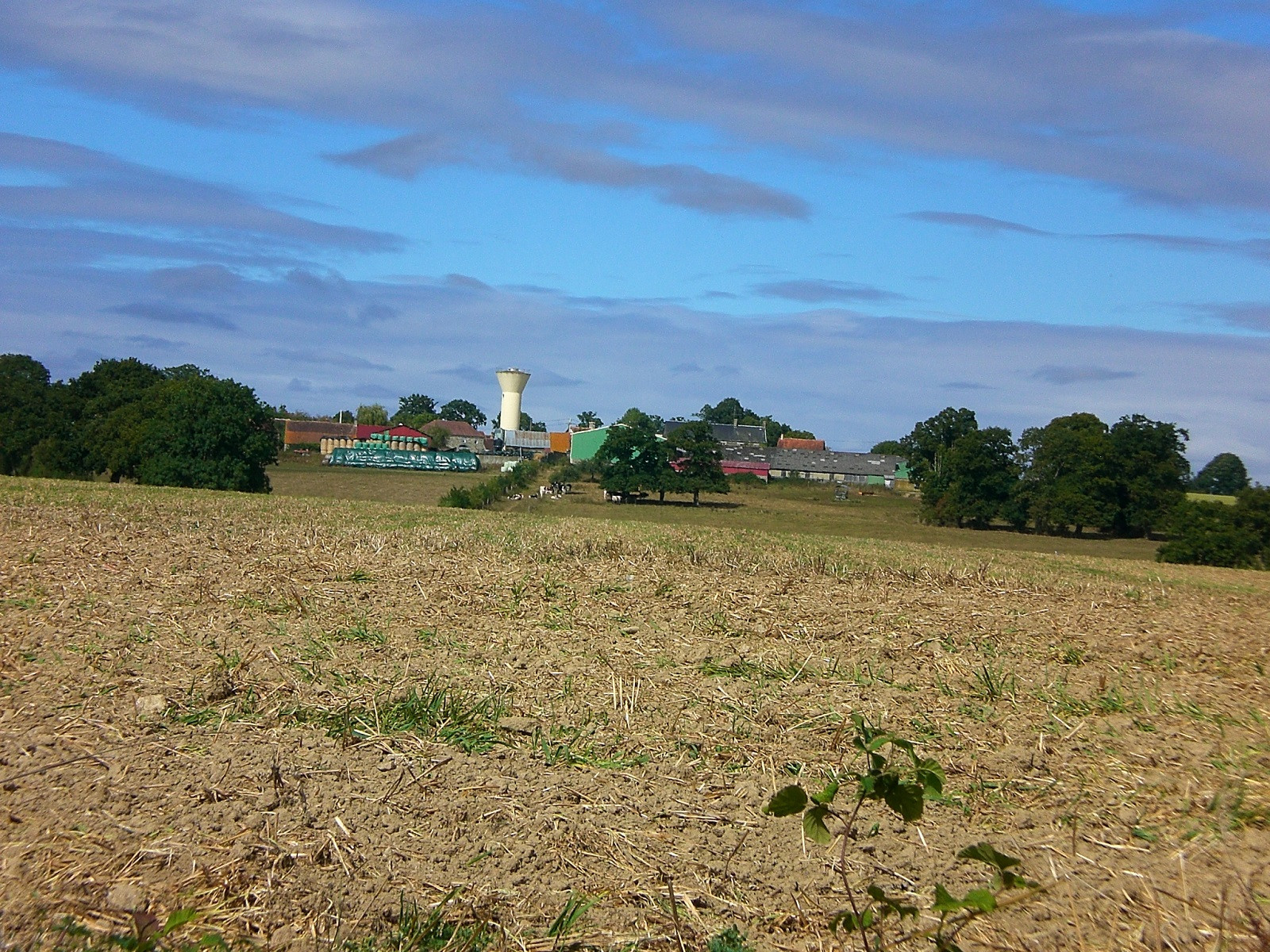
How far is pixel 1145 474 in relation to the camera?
6575cm

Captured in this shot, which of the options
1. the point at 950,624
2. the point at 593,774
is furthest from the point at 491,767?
the point at 950,624

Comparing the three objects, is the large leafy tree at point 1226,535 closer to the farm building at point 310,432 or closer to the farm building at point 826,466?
the farm building at point 826,466

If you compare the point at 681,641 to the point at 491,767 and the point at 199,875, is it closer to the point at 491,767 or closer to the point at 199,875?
the point at 491,767

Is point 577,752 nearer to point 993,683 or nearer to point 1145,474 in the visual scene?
point 993,683

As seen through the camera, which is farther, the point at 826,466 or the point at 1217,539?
the point at 826,466

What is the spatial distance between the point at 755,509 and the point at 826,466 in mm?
42893

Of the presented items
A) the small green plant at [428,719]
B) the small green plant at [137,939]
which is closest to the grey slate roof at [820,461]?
the small green plant at [428,719]

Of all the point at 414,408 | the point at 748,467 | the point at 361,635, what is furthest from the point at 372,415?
the point at 361,635

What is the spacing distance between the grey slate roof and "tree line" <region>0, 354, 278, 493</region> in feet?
199

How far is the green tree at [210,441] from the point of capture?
166 feet

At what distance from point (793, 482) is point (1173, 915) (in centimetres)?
8956

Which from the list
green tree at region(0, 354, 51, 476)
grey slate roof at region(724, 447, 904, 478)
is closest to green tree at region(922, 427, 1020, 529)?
grey slate roof at region(724, 447, 904, 478)

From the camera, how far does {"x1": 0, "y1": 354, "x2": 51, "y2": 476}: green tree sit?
57.1m

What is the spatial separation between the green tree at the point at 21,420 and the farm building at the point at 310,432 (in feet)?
237
